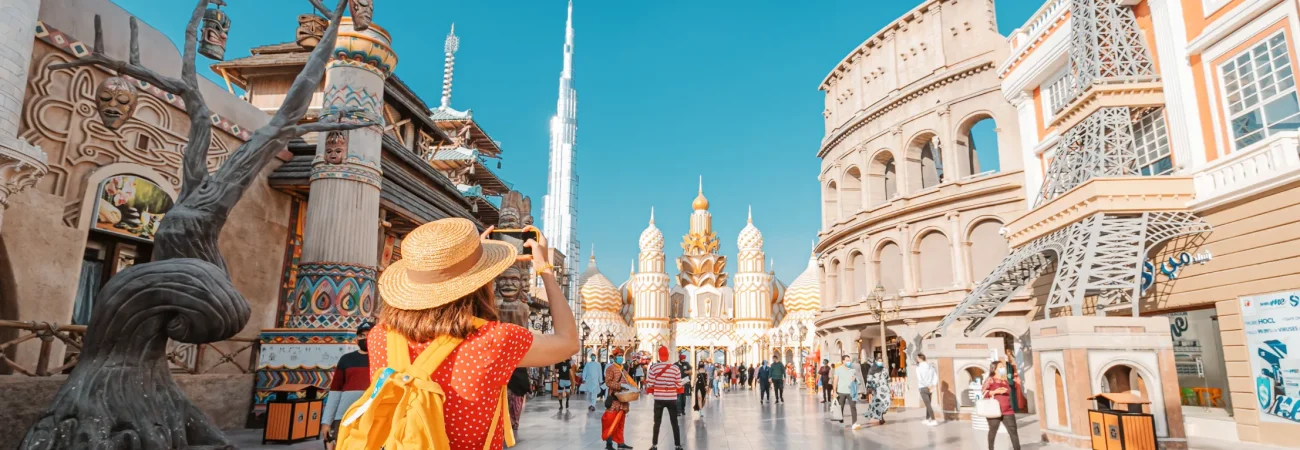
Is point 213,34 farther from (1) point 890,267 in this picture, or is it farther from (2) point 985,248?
(1) point 890,267

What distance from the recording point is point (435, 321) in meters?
2.39

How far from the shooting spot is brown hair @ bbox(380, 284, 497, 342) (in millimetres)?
2385

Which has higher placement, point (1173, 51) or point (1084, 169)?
point (1173, 51)

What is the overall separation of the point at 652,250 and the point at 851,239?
114 feet

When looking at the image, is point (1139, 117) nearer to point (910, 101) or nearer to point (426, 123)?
point (910, 101)

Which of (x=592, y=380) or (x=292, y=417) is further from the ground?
(x=592, y=380)

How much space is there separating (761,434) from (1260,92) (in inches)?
408

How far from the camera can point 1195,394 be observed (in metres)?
16.7

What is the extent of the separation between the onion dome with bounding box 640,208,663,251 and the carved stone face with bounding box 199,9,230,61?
53958mm

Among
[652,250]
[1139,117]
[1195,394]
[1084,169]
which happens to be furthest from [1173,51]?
[652,250]

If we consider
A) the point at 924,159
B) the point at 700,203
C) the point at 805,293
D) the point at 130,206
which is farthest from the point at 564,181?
the point at 130,206

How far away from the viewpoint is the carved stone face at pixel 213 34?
864cm

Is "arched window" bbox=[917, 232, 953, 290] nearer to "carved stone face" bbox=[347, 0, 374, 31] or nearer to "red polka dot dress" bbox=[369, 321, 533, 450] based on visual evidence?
"carved stone face" bbox=[347, 0, 374, 31]

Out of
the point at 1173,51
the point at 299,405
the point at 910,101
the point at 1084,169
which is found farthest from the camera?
the point at 910,101
